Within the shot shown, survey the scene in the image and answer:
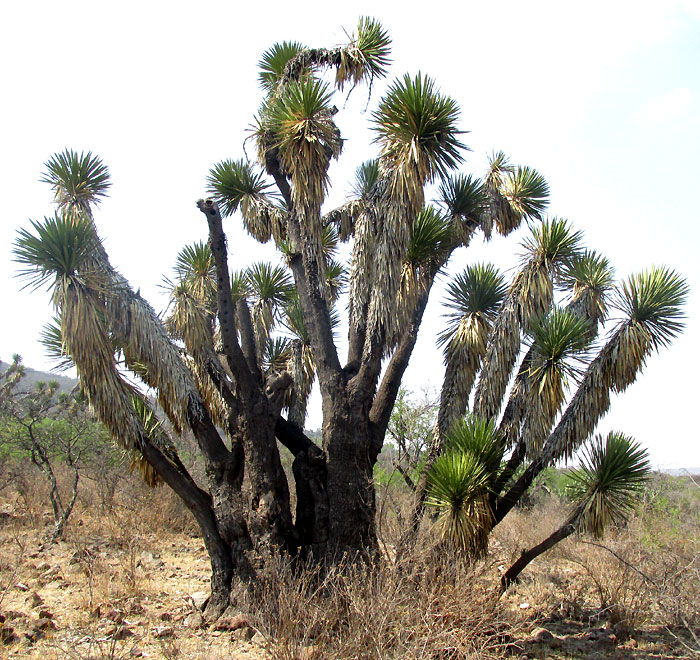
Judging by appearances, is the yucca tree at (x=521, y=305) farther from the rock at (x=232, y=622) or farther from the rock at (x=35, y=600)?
the rock at (x=35, y=600)

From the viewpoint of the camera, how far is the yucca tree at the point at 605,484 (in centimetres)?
714

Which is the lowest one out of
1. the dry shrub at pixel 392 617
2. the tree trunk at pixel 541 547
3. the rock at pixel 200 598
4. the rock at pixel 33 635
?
the rock at pixel 33 635

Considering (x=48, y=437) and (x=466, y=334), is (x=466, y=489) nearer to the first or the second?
(x=466, y=334)

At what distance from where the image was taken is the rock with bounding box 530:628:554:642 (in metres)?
7.19

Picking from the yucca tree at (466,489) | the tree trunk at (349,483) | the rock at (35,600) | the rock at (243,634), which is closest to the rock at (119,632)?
the rock at (243,634)

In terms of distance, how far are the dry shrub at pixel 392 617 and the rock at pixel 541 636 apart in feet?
4.44

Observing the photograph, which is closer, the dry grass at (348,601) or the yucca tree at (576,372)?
the dry grass at (348,601)

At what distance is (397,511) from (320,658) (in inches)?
81.1

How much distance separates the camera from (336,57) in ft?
30.2

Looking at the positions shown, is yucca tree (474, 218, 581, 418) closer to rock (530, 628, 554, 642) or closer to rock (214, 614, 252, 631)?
rock (530, 628, 554, 642)

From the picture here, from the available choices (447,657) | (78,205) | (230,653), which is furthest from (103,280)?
(447,657)

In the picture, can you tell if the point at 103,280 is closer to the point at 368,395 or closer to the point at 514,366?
the point at 368,395

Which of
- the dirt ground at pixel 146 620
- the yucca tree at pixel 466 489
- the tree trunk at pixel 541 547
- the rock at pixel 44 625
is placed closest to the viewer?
the dirt ground at pixel 146 620

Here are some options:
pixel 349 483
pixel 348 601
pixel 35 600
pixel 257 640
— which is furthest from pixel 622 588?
pixel 35 600
